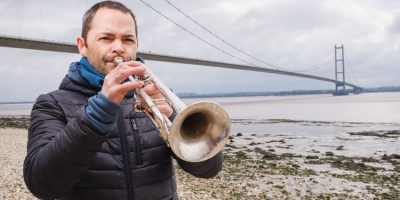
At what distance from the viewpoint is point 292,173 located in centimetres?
1257

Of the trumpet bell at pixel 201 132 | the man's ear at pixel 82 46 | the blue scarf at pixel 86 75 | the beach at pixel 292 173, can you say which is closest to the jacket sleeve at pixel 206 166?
the trumpet bell at pixel 201 132

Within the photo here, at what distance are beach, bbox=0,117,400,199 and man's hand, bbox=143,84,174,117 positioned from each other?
257 inches

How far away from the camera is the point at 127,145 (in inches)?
57.3

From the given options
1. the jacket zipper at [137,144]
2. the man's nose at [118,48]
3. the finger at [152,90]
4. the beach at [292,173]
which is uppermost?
the man's nose at [118,48]

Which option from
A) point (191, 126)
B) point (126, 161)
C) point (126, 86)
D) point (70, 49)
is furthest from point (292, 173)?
point (70, 49)

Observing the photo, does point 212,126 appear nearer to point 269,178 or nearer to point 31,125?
point 31,125

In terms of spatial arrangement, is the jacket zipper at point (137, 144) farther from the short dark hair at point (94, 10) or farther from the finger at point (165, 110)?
the short dark hair at point (94, 10)

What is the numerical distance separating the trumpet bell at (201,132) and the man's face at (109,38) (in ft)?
0.93

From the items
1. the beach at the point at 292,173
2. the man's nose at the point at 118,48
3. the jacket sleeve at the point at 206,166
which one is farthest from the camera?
the beach at the point at 292,173

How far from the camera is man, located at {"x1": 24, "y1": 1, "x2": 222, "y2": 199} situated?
121 centimetres

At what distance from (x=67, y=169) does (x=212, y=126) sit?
52cm

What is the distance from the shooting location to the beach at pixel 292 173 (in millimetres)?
9062

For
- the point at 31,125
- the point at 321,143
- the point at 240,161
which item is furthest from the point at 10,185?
the point at 321,143

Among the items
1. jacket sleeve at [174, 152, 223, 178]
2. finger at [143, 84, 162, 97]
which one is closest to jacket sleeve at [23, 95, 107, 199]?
finger at [143, 84, 162, 97]
